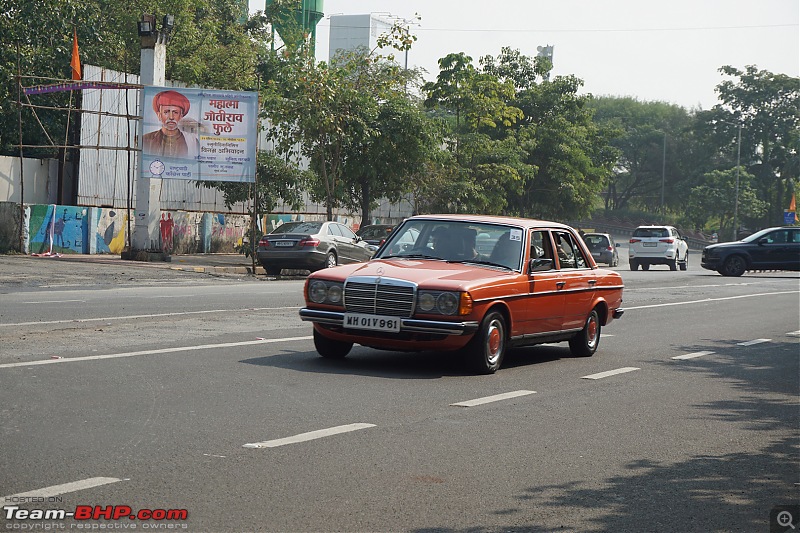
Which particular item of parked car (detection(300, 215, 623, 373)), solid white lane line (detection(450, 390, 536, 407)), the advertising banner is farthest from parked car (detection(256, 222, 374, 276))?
solid white lane line (detection(450, 390, 536, 407))

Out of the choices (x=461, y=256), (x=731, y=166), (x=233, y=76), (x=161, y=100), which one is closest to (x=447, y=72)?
(x=233, y=76)

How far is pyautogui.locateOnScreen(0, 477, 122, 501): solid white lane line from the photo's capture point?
A: 5035mm

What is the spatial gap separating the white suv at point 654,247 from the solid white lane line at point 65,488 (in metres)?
39.8

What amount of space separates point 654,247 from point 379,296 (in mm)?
35184

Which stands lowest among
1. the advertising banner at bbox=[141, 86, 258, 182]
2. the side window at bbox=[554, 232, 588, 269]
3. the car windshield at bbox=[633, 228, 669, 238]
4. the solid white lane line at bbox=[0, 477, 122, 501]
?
the solid white lane line at bbox=[0, 477, 122, 501]

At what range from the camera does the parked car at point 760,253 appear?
3638 centimetres

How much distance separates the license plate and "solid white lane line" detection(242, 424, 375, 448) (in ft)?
8.36

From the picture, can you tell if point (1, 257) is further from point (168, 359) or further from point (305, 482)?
point (305, 482)

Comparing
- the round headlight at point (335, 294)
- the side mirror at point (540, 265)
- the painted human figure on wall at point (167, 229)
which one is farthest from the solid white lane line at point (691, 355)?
the painted human figure on wall at point (167, 229)

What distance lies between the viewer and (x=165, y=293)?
19375 millimetres

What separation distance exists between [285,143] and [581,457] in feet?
99.7

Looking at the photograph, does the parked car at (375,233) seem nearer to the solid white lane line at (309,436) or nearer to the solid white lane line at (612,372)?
the solid white lane line at (612,372)

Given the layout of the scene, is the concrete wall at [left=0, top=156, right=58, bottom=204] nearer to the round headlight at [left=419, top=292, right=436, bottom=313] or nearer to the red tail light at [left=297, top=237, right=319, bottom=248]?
the red tail light at [left=297, top=237, right=319, bottom=248]

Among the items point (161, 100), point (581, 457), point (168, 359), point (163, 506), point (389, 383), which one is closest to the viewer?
point (163, 506)
